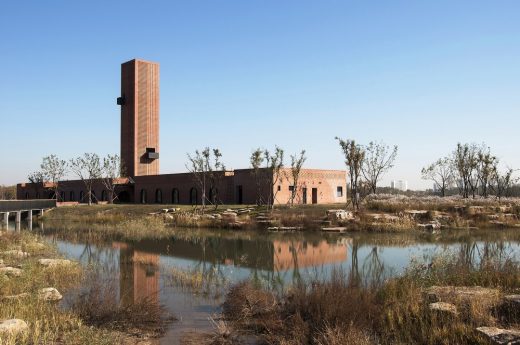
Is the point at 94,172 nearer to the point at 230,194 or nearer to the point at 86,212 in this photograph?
the point at 86,212

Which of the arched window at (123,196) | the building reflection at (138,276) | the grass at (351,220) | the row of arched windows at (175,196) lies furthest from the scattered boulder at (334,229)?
the arched window at (123,196)

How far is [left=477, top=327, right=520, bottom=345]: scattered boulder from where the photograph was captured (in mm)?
5493

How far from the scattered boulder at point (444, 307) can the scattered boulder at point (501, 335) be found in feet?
2.61

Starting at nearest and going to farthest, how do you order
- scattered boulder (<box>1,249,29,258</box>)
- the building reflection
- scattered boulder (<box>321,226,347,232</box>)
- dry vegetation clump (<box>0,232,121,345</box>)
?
dry vegetation clump (<box>0,232,121,345</box>)
the building reflection
scattered boulder (<box>1,249,29,258</box>)
scattered boulder (<box>321,226,347,232</box>)

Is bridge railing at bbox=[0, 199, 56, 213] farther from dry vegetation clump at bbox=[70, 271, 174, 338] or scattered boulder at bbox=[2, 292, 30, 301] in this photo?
dry vegetation clump at bbox=[70, 271, 174, 338]

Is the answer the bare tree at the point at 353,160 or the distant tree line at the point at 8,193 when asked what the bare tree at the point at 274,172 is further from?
the distant tree line at the point at 8,193

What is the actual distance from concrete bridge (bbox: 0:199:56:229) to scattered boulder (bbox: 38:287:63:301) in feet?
68.6

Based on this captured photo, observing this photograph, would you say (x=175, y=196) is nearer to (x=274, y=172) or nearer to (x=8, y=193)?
(x=274, y=172)

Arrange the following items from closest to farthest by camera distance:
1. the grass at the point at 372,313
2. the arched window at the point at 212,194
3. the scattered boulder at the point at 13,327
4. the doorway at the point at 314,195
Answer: the grass at the point at 372,313 → the scattered boulder at the point at 13,327 → the doorway at the point at 314,195 → the arched window at the point at 212,194

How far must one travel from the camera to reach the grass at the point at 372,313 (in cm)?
638

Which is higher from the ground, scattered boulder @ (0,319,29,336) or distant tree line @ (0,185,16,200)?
distant tree line @ (0,185,16,200)

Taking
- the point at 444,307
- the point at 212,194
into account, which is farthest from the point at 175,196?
the point at 444,307

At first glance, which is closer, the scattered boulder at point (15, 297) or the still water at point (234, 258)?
the scattered boulder at point (15, 297)

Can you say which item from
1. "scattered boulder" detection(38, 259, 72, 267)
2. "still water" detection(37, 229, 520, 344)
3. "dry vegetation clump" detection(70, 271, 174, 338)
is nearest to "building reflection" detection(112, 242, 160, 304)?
"still water" detection(37, 229, 520, 344)
